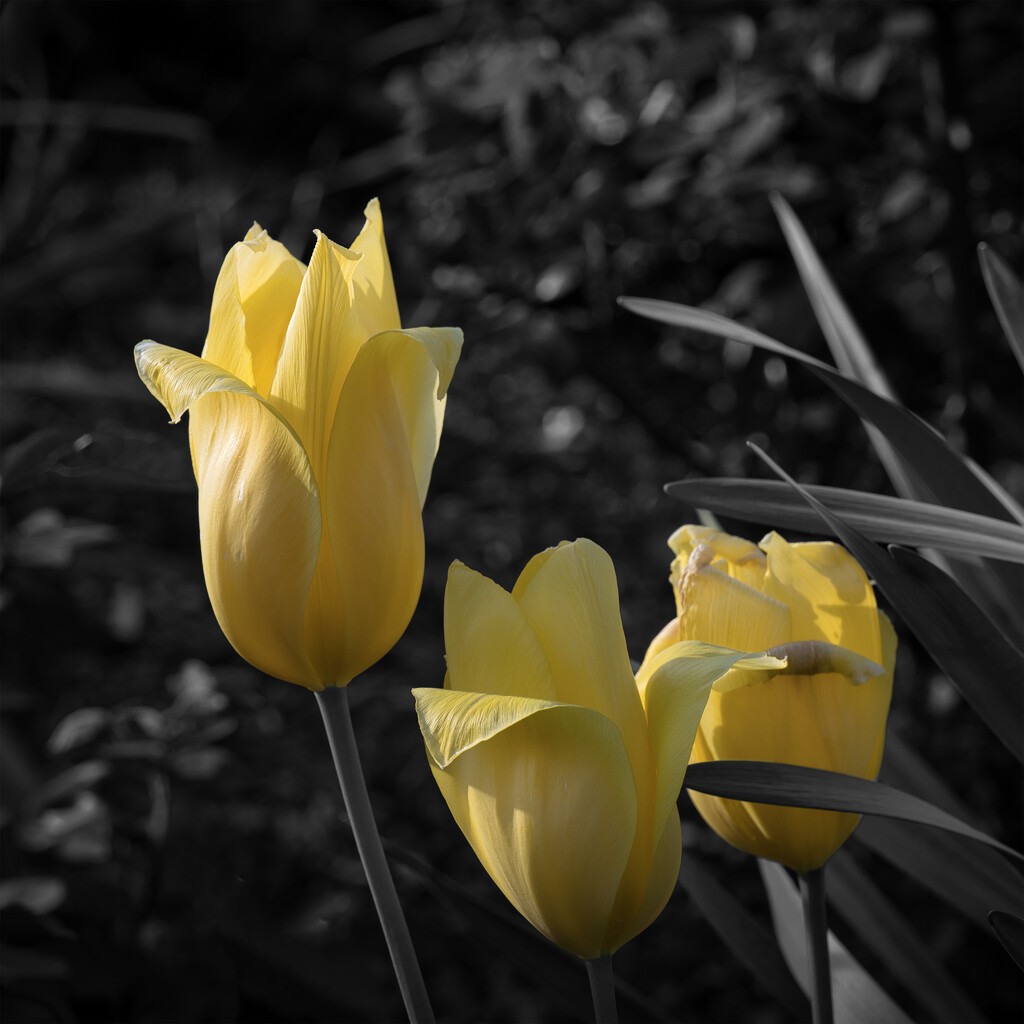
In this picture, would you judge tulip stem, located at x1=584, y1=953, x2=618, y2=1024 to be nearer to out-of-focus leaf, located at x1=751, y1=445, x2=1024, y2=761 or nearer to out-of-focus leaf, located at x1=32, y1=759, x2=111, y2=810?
out-of-focus leaf, located at x1=751, y1=445, x2=1024, y2=761

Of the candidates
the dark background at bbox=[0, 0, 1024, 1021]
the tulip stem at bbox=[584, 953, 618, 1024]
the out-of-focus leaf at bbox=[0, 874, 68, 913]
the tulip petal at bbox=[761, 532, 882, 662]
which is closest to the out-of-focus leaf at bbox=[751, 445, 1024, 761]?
the tulip petal at bbox=[761, 532, 882, 662]

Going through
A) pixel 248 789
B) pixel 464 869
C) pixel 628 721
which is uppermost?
pixel 628 721

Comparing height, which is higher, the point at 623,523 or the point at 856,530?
the point at 856,530

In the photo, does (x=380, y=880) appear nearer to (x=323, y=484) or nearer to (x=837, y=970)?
(x=323, y=484)

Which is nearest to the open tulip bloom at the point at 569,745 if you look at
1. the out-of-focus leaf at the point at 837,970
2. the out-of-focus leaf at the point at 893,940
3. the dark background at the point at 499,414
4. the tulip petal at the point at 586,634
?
the tulip petal at the point at 586,634

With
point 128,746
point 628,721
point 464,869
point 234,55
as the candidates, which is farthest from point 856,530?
point 234,55

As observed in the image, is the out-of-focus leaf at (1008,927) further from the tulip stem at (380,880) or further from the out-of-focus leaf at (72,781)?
the out-of-focus leaf at (72,781)

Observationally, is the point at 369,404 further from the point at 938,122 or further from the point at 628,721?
the point at 938,122
